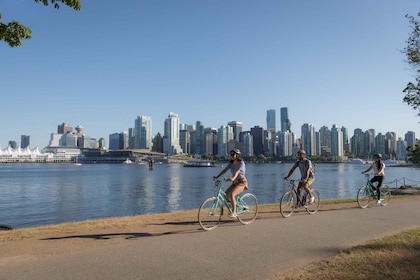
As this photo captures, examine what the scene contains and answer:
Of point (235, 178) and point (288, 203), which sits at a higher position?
point (235, 178)

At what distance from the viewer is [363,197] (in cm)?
1409

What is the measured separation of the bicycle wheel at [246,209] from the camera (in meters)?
10.0

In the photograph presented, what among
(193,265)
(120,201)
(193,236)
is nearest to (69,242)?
(193,236)

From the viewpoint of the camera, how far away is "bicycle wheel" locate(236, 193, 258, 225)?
32.8ft

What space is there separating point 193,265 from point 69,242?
342cm

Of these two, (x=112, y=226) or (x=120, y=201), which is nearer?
(x=112, y=226)

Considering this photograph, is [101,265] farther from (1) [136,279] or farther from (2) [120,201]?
(2) [120,201]

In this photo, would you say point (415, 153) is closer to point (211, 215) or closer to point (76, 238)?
point (211, 215)

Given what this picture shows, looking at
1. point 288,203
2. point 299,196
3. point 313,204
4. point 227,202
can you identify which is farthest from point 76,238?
point 313,204

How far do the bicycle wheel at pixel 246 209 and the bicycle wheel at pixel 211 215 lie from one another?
22.1 inches

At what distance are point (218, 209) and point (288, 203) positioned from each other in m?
3.15

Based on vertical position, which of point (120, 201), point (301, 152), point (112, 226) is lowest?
point (120, 201)

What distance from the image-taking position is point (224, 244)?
7.64m

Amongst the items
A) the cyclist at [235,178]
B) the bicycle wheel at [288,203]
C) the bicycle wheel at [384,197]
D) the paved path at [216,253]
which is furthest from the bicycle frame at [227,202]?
the bicycle wheel at [384,197]
